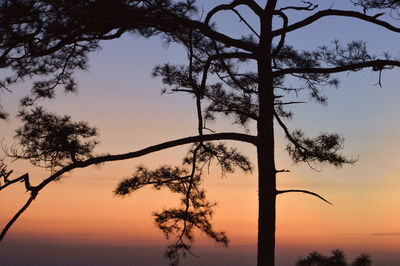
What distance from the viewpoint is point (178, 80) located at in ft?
19.1

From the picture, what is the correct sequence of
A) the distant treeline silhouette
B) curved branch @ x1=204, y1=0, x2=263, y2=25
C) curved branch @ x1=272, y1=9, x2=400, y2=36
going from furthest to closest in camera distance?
curved branch @ x1=204, y1=0, x2=263, y2=25, curved branch @ x1=272, y1=9, x2=400, y2=36, the distant treeline silhouette

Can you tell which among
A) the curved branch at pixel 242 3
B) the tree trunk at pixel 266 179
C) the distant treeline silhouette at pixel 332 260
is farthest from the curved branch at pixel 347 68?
the distant treeline silhouette at pixel 332 260

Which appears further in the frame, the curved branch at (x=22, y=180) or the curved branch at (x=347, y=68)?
the curved branch at (x=347, y=68)

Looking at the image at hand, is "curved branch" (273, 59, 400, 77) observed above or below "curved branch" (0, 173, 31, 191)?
above

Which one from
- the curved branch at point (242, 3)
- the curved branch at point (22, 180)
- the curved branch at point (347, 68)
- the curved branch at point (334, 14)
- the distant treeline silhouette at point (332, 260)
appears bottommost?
the distant treeline silhouette at point (332, 260)

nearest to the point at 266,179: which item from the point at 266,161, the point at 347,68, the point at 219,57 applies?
the point at 266,161

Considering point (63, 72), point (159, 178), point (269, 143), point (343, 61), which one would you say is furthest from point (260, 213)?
point (63, 72)

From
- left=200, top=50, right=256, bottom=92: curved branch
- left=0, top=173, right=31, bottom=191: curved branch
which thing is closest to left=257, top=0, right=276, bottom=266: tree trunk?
left=200, top=50, right=256, bottom=92: curved branch

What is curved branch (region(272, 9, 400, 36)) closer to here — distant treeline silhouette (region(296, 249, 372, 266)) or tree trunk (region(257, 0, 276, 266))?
tree trunk (region(257, 0, 276, 266))

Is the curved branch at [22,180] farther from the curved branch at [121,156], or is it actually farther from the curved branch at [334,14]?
the curved branch at [334,14]

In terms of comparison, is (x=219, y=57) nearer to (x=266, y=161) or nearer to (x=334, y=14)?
(x=266, y=161)

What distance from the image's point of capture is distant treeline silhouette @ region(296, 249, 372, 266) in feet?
13.4

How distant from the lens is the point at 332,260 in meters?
4.07

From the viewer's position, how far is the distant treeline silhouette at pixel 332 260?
13.4 ft
